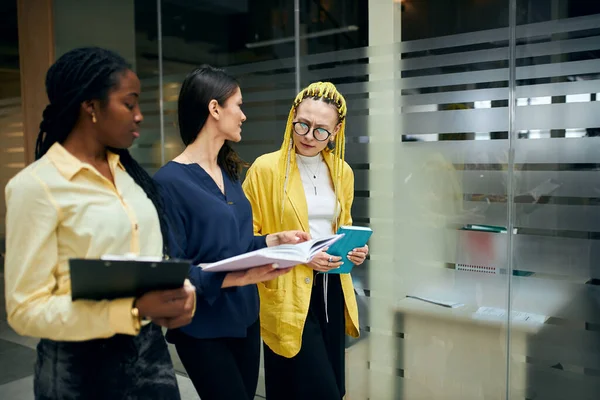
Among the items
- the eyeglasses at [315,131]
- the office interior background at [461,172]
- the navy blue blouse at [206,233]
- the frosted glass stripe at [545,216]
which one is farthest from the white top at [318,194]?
the frosted glass stripe at [545,216]

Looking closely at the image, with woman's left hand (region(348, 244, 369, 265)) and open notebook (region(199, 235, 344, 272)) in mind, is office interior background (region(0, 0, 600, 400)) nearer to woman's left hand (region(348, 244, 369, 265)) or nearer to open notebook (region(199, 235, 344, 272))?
woman's left hand (region(348, 244, 369, 265))

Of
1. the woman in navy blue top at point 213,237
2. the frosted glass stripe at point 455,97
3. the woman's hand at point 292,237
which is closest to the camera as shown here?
the woman in navy blue top at point 213,237

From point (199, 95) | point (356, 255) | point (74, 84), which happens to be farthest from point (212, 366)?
point (74, 84)

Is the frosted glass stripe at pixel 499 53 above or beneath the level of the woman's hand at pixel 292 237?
above

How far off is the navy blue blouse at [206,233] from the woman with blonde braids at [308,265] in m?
0.40

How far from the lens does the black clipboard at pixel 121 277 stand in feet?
3.72

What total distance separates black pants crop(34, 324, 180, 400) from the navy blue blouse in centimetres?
34

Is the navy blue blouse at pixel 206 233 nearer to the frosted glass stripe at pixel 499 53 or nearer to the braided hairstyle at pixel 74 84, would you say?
the braided hairstyle at pixel 74 84

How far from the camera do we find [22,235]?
120cm

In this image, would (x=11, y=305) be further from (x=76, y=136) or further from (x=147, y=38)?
(x=147, y=38)

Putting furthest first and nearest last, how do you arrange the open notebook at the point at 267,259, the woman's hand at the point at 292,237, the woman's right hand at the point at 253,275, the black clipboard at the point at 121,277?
1. the woman's hand at the point at 292,237
2. the woman's right hand at the point at 253,275
3. the open notebook at the point at 267,259
4. the black clipboard at the point at 121,277

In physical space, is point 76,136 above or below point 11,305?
above

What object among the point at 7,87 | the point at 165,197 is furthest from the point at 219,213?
the point at 7,87

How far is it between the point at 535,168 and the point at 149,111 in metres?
2.92
